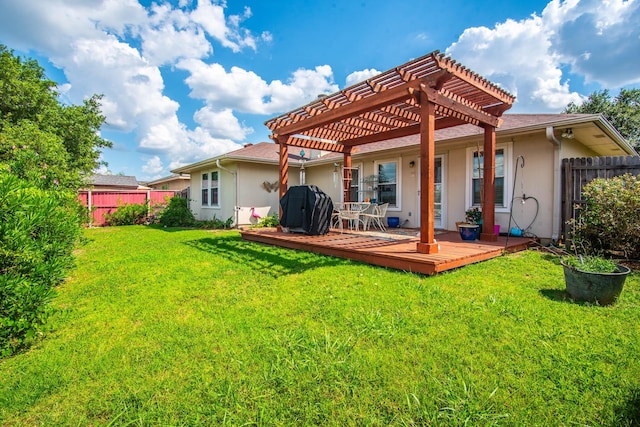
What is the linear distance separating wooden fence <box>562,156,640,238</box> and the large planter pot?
127 inches

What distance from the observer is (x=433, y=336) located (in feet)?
7.48

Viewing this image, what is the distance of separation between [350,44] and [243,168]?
18.0ft

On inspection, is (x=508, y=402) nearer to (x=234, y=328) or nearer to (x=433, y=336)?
(x=433, y=336)

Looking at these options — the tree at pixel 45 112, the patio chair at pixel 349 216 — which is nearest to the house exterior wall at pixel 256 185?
the patio chair at pixel 349 216

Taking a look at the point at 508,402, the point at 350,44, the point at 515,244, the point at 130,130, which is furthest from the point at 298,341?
the point at 130,130

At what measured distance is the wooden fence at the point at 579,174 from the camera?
5.25 m

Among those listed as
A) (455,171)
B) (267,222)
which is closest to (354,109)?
(455,171)

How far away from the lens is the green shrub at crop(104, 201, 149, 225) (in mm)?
13070

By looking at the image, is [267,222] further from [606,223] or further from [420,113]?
[606,223]

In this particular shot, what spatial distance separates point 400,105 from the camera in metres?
A: 5.75

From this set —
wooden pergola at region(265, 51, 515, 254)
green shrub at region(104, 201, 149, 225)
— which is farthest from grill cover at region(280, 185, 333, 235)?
green shrub at region(104, 201, 149, 225)

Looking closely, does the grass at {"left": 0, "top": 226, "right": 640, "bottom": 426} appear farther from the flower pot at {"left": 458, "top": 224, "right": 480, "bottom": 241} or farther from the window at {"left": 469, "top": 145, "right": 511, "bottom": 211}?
the window at {"left": 469, "top": 145, "right": 511, "bottom": 211}

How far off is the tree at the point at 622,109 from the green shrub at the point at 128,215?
27064mm

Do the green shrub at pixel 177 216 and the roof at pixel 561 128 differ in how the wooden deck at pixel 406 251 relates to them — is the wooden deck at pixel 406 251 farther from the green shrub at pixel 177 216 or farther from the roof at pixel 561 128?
the green shrub at pixel 177 216
